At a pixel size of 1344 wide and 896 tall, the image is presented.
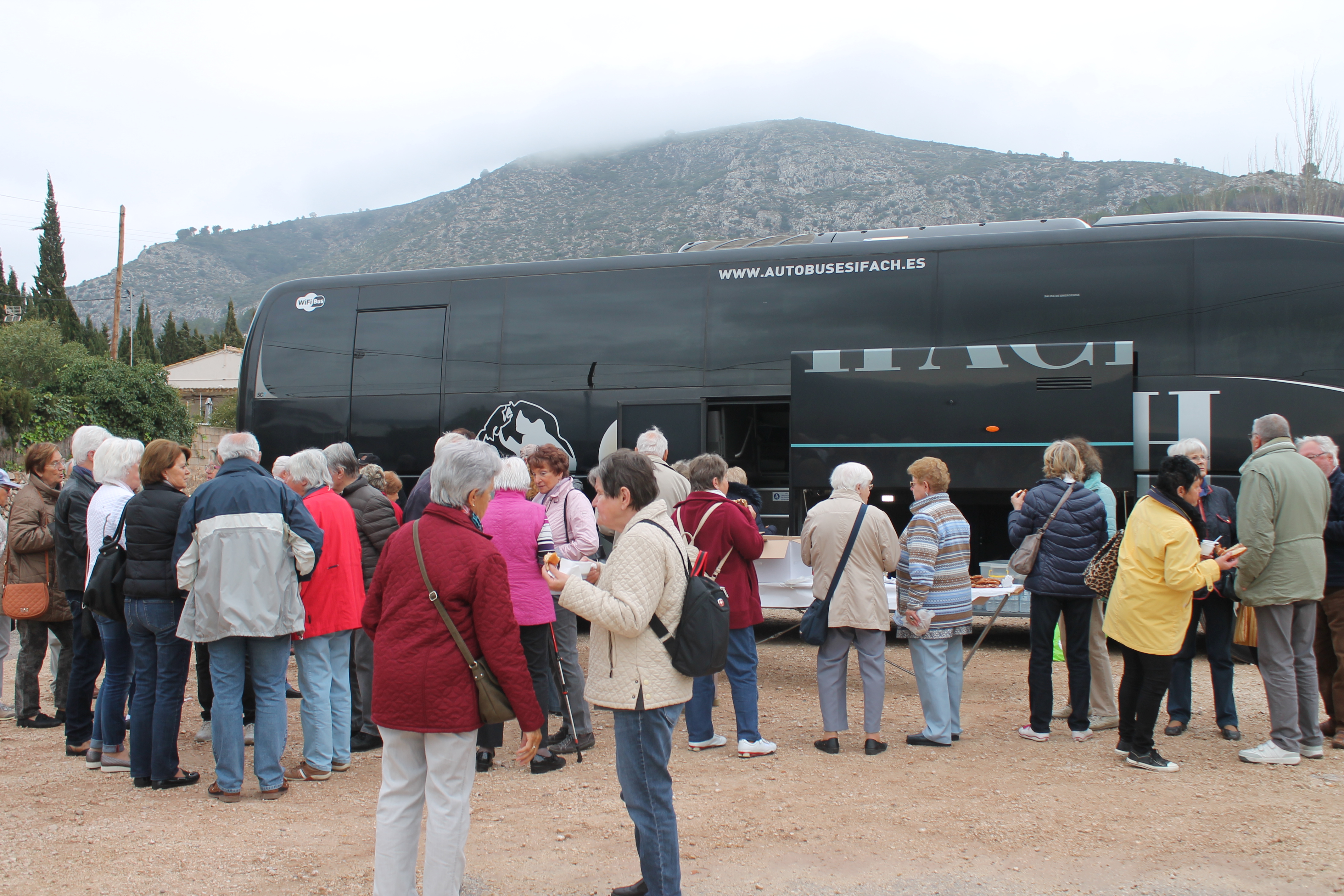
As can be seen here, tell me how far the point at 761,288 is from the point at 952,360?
216 centimetres

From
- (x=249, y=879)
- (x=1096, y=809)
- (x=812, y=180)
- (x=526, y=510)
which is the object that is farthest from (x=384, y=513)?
(x=812, y=180)

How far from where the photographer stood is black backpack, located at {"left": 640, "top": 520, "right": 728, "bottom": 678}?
10.4 ft

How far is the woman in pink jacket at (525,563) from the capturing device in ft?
15.8

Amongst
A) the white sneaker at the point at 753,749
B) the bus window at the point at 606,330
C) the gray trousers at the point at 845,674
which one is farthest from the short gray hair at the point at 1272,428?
the bus window at the point at 606,330

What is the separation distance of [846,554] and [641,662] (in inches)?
98.5

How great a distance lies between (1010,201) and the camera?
85.8m

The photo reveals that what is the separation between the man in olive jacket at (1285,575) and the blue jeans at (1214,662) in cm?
39

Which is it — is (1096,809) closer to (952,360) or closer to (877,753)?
(877,753)

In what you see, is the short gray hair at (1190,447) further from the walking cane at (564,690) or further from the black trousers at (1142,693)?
the walking cane at (564,690)

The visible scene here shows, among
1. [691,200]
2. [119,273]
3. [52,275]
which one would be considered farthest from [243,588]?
[691,200]

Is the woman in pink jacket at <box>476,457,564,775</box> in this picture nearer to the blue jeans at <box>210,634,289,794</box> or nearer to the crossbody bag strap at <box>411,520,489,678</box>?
the blue jeans at <box>210,634,289,794</box>

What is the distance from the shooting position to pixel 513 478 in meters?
4.91

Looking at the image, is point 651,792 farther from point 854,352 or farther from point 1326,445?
point 854,352

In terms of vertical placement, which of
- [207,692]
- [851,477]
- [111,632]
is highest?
[851,477]
